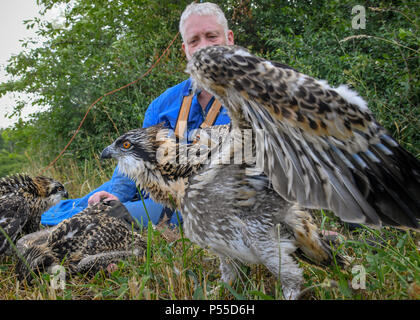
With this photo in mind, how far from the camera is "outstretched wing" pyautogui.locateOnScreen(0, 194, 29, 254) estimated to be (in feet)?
11.6

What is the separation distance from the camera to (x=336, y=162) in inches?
69.7

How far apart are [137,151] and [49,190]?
2.27m

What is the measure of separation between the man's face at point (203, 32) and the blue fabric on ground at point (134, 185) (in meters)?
0.53

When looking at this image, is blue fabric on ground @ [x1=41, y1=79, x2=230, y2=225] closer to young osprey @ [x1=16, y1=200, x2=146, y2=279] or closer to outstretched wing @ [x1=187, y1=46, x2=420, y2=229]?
young osprey @ [x1=16, y1=200, x2=146, y2=279]

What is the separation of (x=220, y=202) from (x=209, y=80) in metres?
0.70

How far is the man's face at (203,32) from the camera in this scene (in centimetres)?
417

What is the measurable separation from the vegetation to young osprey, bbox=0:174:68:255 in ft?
1.25

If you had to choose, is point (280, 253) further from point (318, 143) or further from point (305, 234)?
point (318, 143)

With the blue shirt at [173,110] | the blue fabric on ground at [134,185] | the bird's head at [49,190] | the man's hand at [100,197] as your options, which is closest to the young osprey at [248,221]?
the blue fabric on ground at [134,185]

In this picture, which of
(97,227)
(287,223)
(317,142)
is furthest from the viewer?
(97,227)

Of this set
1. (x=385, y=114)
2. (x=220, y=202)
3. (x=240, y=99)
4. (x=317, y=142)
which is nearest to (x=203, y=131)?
(x=220, y=202)

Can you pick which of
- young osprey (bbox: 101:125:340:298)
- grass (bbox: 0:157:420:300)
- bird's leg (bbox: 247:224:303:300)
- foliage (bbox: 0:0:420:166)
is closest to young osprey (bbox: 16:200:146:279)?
grass (bbox: 0:157:420:300)
